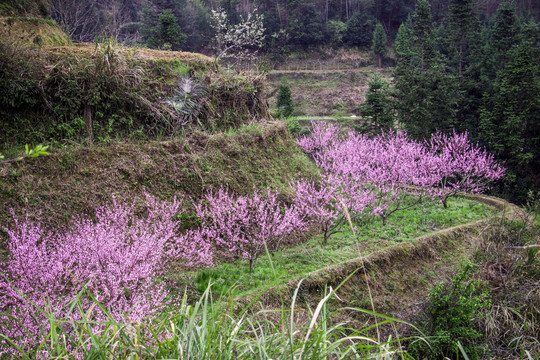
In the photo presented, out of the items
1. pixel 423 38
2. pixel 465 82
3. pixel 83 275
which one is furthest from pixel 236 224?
pixel 423 38

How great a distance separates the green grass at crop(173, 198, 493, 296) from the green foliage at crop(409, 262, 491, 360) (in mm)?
1685

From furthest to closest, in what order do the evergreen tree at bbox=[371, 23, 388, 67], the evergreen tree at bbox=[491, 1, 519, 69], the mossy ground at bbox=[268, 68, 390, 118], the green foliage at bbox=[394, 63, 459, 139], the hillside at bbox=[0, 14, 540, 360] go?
the evergreen tree at bbox=[371, 23, 388, 67], the mossy ground at bbox=[268, 68, 390, 118], the evergreen tree at bbox=[491, 1, 519, 69], the green foliage at bbox=[394, 63, 459, 139], the hillside at bbox=[0, 14, 540, 360]

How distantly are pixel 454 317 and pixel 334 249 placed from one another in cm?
310

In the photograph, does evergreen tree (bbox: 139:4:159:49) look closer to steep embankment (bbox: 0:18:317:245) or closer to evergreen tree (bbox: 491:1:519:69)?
steep embankment (bbox: 0:18:317:245)

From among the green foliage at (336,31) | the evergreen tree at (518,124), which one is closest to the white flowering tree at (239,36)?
the evergreen tree at (518,124)

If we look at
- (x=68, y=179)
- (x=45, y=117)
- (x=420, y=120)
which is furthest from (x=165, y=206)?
(x=420, y=120)

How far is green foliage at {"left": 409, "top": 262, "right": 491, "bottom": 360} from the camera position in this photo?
525cm

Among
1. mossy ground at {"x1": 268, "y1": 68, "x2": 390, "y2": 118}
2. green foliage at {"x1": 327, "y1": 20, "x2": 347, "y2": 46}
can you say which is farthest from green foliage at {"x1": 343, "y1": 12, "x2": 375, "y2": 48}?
mossy ground at {"x1": 268, "y1": 68, "x2": 390, "y2": 118}

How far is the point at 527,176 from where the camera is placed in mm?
18047

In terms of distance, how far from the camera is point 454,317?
210 inches

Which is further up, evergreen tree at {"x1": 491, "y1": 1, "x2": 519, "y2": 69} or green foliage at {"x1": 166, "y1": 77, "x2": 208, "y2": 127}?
evergreen tree at {"x1": 491, "y1": 1, "x2": 519, "y2": 69}

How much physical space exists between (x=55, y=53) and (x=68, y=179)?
3.18 meters

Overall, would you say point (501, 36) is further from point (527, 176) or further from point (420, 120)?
point (527, 176)

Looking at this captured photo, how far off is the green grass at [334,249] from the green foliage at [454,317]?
1.69 m
